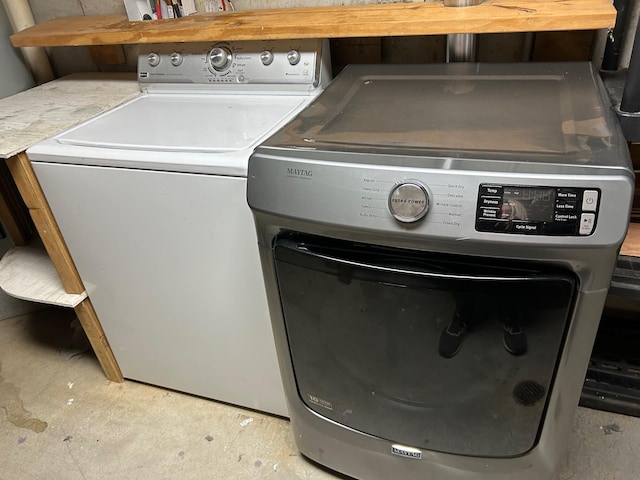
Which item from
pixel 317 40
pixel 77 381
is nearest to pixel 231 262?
pixel 317 40

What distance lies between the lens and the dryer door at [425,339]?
2.84ft

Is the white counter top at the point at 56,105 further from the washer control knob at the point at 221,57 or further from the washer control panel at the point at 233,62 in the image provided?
the washer control knob at the point at 221,57

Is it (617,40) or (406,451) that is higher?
(617,40)

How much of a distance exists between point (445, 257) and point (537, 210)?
168mm

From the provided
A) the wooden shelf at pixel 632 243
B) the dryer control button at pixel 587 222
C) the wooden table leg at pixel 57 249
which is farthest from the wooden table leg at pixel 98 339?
the wooden shelf at pixel 632 243

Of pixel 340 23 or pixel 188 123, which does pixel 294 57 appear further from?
pixel 188 123

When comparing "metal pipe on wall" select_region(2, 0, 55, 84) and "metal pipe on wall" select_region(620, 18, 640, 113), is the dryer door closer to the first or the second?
"metal pipe on wall" select_region(620, 18, 640, 113)

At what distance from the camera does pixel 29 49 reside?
175 cm

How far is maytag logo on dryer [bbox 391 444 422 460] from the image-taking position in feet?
3.76

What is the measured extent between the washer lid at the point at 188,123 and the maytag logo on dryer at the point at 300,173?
22 cm

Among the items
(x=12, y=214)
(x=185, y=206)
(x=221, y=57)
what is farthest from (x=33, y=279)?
(x=221, y=57)

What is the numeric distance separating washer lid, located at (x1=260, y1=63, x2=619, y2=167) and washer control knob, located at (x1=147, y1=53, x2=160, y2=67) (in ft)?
1.78

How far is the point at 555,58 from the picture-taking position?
4.38ft

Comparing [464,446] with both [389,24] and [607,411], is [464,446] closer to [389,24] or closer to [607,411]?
[607,411]
